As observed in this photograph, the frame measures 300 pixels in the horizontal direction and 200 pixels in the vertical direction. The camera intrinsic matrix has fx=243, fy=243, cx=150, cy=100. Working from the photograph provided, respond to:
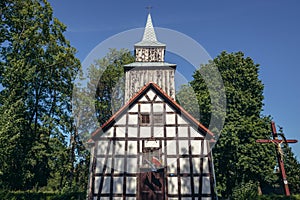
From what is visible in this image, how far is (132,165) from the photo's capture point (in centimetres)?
1312

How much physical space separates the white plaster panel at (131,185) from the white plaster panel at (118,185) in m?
0.32

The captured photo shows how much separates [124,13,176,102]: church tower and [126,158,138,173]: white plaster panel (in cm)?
878

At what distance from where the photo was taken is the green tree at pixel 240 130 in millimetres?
21062

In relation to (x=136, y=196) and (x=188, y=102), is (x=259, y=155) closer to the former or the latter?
(x=188, y=102)

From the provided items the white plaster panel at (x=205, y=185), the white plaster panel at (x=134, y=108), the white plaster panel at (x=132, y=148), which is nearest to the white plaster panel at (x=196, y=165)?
the white plaster panel at (x=205, y=185)

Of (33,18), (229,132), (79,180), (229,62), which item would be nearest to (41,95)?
(33,18)

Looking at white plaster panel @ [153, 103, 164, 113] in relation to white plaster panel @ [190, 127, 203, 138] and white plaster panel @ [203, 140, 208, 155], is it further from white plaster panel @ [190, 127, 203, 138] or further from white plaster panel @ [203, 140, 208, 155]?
white plaster panel @ [203, 140, 208, 155]

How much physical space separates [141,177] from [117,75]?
17580mm

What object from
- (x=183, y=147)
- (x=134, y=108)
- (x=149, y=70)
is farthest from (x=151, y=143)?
(x=149, y=70)

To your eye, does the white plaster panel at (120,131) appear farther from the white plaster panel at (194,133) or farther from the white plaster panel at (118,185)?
the white plaster panel at (194,133)

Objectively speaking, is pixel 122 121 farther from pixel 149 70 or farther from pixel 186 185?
pixel 149 70

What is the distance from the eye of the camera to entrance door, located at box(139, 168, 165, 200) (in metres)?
12.7

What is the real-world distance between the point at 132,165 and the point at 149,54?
13.8 metres

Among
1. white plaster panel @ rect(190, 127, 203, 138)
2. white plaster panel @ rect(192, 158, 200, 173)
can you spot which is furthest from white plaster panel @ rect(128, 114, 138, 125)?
white plaster panel @ rect(192, 158, 200, 173)
